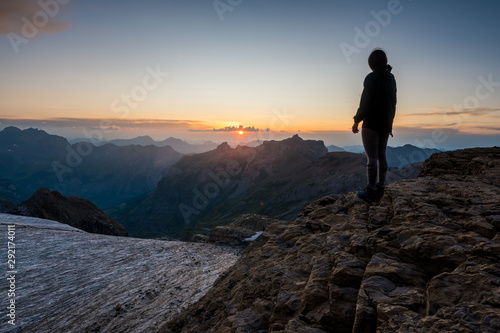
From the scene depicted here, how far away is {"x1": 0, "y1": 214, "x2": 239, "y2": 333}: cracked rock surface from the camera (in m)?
11.7

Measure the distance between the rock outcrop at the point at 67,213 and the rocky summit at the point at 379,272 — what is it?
4728 centimetres

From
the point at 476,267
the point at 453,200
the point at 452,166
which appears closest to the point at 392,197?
the point at 453,200

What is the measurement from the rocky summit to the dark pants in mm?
681

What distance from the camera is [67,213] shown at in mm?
52375

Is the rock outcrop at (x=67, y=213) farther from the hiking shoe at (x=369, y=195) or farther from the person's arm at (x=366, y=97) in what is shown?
the person's arm at (x=366, y=97)

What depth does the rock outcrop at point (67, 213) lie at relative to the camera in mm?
47266

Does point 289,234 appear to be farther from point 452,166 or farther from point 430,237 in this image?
point 452,166

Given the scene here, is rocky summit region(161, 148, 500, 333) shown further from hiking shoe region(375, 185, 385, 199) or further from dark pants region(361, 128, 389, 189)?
dark pants region(361, 128, 389, 189)

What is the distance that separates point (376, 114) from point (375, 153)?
1.50 meters

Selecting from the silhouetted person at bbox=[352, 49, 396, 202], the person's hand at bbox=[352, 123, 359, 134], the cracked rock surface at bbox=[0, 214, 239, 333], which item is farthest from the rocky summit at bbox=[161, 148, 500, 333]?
the cracked rock surface at bbox=[0, 214, 239, 333]

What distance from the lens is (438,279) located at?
5820 millimetres

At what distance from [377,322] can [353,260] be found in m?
2.09

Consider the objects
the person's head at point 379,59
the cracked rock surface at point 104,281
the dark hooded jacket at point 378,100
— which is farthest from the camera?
the cracked rock surface at point 104,281

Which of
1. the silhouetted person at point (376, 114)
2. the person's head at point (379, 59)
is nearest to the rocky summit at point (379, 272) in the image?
the silhouetted person at point (376, 114)
